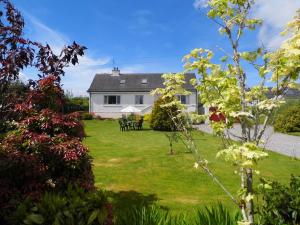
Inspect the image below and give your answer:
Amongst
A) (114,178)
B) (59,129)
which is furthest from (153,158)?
(59,129)

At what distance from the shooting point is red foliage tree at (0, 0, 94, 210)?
19.6 feet

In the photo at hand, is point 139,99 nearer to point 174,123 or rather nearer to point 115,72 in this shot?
point 115,72

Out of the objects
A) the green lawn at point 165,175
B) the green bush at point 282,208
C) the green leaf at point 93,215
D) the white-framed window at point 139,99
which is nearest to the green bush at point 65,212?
the green leaf at point 93,215

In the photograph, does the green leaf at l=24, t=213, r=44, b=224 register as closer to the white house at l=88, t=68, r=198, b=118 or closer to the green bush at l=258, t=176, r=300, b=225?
the green bush at l=258, t=176, r=300, b=225

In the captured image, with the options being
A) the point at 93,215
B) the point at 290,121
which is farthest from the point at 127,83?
the point at 93,215

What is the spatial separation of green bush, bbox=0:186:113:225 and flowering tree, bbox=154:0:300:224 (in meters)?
1.83

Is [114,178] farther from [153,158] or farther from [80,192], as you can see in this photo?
[80,192]

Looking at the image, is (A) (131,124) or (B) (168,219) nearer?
(B) (168,219)

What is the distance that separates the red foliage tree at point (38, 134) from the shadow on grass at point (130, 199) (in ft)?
7.71

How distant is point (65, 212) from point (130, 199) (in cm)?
504

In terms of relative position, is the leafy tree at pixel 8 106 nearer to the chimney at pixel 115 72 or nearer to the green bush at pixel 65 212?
the green bush at pixel 65 212

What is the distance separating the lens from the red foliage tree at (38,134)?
19.6 ft

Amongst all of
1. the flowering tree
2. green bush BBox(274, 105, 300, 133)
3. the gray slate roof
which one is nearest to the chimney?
the gray slate roof

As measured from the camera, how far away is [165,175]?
41.6 feet
